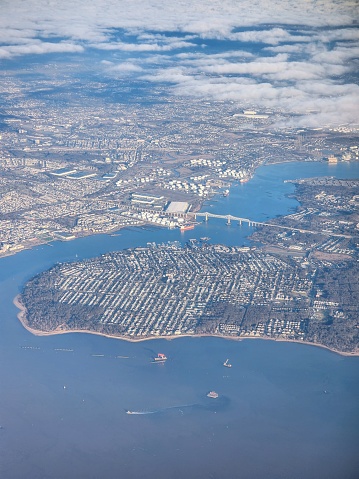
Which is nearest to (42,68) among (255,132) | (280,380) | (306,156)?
(255,132)

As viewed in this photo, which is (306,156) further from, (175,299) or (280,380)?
(280,380)

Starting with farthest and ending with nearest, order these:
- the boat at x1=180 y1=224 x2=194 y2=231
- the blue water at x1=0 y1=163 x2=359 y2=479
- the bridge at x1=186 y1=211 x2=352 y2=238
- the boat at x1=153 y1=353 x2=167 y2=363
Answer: the boat at x1=180 y1=224 x2=194 y2=231 → the bridge at x1=186 y1=211 x2=352 y2=238 → the boat at x1=153 y1=353 x2=167 y2=363 → the blue water at x1=0 y1=163 x2=359 y2=479

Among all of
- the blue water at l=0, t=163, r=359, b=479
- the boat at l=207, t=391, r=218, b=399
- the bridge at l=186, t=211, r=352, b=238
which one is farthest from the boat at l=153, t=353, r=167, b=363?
the bridge at l=186, t=211, r=352, b=238

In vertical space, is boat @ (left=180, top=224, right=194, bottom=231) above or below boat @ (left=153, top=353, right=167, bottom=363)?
below

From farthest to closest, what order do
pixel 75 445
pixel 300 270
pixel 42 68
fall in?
pixel 42 68 < pixel 300 270 < pixel 75 445

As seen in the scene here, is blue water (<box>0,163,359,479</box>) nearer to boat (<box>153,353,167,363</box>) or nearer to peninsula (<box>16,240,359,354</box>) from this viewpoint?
boat (<box>153,353,167,363</box>)

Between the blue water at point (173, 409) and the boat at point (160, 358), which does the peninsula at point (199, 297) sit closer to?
the blue water at point (173, 409)
